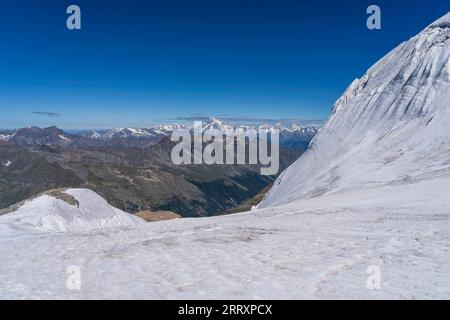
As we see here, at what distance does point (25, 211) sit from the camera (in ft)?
205

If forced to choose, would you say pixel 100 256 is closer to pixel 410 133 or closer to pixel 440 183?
pixel 440 183

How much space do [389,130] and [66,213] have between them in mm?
49716

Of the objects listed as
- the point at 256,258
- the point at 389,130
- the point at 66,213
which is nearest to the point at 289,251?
the point at 256,258

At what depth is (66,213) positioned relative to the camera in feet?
224

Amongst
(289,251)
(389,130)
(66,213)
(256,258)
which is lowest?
(66,213)

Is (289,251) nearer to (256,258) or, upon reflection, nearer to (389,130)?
(256,258)

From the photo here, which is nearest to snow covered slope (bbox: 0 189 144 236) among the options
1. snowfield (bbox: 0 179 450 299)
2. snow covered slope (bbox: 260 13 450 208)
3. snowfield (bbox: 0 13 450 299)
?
snowfield (bbox: 0 13 450 299)

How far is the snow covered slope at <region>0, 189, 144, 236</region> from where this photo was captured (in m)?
56.6

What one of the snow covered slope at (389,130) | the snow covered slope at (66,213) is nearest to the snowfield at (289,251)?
the snow covered slope at (389,130)

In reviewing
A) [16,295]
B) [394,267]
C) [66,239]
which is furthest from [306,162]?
[16,295]

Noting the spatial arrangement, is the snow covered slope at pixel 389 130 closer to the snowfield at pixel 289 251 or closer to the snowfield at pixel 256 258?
the snowfield at pixel 289 251

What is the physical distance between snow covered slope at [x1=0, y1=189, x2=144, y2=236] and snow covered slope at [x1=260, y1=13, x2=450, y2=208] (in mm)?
29445

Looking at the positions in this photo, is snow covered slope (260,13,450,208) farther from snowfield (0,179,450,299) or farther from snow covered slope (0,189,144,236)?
snow covered slope (0,189,144,236)
